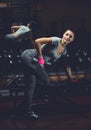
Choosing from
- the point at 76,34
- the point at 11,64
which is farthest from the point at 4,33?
the point at 76,34

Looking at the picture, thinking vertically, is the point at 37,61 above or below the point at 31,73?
above

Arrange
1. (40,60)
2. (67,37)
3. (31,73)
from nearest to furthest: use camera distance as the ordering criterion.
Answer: (40,60) < (31,73) < (67,37)

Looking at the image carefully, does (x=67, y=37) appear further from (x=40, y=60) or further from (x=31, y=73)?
(x=31, y=73)

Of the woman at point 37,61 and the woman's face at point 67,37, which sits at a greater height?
the woman's face at point 67,37

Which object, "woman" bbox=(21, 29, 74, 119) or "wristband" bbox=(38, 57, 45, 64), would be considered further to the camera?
"woman" bbox=(21, 29, 74, 119)

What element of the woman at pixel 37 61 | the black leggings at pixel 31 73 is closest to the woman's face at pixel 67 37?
the woman at pixel 37 61

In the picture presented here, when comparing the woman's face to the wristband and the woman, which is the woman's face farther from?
the wristband

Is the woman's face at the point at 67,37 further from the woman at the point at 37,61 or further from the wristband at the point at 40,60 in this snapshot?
the wristband at the point at 40,60

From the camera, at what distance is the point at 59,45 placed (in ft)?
15.4

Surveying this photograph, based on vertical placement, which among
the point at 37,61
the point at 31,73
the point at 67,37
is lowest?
the point at 31,73

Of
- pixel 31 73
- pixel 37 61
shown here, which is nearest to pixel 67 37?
pixel 37 61

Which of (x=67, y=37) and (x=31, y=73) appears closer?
(x=31, y=73)

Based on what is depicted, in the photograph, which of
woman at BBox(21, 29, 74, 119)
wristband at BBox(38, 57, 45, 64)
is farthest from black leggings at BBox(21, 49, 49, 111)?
wristband at BBox(38, 57, 45, 64)

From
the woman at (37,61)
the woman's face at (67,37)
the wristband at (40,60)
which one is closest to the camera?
the wristband at (40,60)
